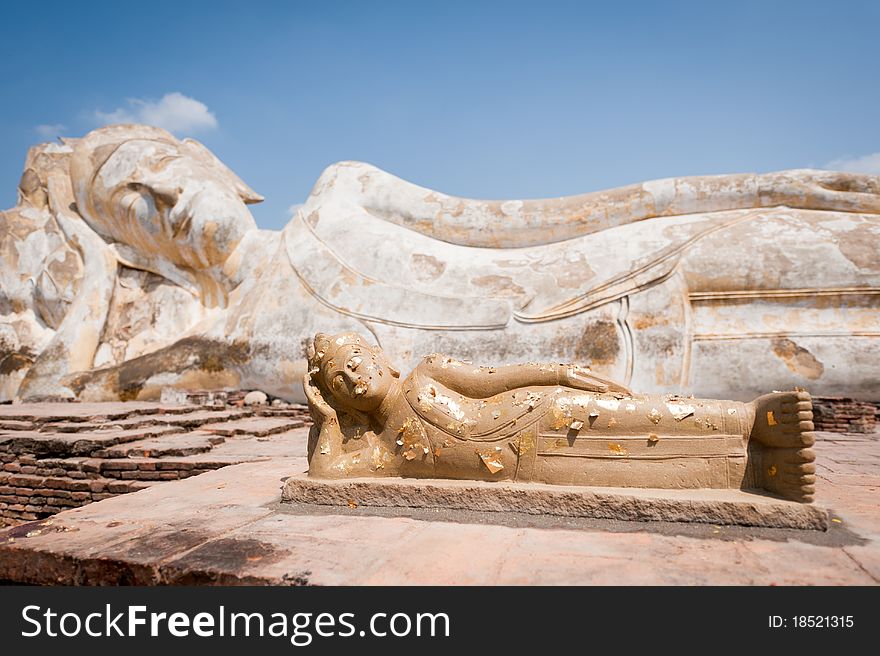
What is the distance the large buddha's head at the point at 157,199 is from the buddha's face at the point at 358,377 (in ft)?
15.7

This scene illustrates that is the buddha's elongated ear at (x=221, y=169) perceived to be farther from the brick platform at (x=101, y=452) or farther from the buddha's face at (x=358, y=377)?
the buddha's face at (x=358, y=377)

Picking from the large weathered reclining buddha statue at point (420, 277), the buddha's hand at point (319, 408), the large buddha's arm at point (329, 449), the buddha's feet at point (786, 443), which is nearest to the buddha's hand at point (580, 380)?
the buddha's feet at point (786, 443)

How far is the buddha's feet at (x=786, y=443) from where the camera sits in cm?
204

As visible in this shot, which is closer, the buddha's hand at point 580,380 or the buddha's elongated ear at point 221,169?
the buddha's hand at point 580,380

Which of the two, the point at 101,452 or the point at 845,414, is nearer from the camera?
the point at 101,452

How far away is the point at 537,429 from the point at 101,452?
9.30 feet

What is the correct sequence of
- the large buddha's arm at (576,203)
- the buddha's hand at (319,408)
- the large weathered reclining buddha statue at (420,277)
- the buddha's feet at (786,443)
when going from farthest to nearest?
the large buddha's arm at (576,203)
the large weathered reclining buddha statue at (420,277)
the buddha's hand at (319,408)
the buddha's feet at (786,443)

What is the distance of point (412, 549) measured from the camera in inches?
73.2

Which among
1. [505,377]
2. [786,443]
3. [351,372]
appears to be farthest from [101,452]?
[786,443]

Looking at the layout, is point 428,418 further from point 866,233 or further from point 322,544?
point 866,233

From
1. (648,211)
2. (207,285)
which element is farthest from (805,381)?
(207,285)

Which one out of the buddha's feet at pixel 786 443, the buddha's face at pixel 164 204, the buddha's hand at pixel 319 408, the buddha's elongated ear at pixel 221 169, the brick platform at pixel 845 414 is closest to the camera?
the buddha's feet at pixel 786 443

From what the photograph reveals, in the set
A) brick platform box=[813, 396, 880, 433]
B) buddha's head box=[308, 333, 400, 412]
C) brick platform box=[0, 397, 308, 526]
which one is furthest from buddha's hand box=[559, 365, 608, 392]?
brick platform box=[813, 396, 880, 433]

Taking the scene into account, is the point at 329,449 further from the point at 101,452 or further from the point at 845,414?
the point at 845,414
